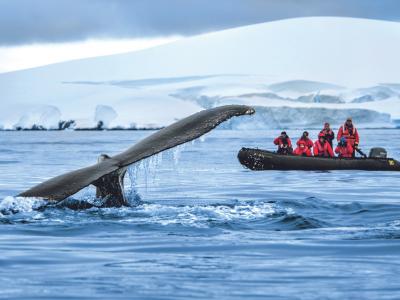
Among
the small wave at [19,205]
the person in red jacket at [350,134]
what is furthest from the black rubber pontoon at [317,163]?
the small wave at [19,205]

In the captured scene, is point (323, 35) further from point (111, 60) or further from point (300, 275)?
point (300, 275)

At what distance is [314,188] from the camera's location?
14.5 m

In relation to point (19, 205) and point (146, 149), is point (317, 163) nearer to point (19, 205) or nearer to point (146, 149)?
point (19, 205)

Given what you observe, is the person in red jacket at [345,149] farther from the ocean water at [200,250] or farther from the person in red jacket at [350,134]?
the ocean water at [200,250]

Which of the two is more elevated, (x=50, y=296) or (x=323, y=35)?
(x=323, y=35)

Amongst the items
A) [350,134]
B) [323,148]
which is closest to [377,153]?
[350,134]

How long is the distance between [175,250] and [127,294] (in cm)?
168

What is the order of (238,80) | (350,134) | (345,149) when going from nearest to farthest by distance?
(350,134), (345,149), (238,80)

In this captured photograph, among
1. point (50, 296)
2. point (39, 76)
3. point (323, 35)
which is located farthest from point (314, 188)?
point (323, 35)

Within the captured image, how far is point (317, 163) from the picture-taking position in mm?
20078

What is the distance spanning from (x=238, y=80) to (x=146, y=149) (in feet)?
271

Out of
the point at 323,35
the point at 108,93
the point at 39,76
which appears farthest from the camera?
the point at 323,35

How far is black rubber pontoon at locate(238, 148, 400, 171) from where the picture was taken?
66.0 ft

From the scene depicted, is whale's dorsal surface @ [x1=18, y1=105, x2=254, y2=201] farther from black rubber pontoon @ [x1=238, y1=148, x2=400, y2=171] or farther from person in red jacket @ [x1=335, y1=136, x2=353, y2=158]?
person in red jacket @ [x1=335, y1=136, x2=353, y2=158]
